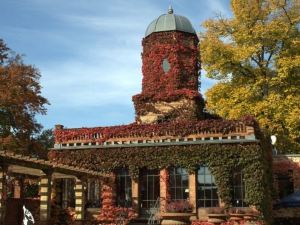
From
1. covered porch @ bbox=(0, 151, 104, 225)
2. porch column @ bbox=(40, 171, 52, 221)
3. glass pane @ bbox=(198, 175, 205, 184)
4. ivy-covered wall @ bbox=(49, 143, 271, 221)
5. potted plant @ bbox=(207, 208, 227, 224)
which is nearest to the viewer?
covered porch @ bbox=(0, 151, 104, 225)

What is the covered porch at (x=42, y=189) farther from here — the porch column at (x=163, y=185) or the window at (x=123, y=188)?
the porch column at (x=163, y=185)

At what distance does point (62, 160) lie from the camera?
81.6 ft

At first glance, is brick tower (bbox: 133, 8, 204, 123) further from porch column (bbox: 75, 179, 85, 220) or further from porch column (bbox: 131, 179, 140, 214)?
porch column (bbox: 75, 179, 85, 220)

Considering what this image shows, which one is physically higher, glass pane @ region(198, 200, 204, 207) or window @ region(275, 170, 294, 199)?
window @ region(275, 170, 294, 199)

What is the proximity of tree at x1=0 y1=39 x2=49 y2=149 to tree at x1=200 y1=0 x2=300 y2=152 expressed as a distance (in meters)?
10.8

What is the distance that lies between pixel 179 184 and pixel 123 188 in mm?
2883

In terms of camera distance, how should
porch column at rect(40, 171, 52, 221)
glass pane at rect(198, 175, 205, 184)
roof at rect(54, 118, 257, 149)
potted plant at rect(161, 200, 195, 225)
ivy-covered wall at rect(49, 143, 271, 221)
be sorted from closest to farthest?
1. porch column at rect(40, 171, 52, 221)
2. potted plant at rect(161, 200, 195, 225)
3. ivy-covered wall at rect(49, 143, 271, 221)
4. roof at rect(54, 118, 257, 149)
5. glass pane at rect(198, 175, 205, 184)

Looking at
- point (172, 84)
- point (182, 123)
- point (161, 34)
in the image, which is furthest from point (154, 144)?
point (161, 34)

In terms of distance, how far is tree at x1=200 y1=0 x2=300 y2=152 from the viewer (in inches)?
1113

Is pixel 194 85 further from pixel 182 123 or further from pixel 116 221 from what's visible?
pixel 116 221

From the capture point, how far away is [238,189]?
22250 millimetres

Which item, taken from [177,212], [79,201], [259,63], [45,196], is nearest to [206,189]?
[177,212]

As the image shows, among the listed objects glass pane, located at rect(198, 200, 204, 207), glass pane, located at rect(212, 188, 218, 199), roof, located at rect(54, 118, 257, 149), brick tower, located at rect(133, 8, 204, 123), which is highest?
brick tower, located at rect(133, 8, 204, 123)

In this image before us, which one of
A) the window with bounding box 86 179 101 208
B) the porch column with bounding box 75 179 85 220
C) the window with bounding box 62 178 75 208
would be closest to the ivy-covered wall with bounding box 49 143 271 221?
the window with bounding box 86 179 101 208
